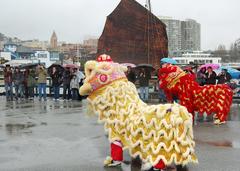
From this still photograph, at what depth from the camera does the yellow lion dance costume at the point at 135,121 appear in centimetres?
638

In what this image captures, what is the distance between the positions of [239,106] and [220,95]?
5401 millimetres

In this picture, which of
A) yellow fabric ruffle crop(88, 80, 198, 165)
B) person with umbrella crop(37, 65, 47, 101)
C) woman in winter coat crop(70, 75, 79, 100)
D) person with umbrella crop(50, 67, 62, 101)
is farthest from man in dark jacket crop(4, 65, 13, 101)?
yellow fabric ruffle crop(88, 80, 198, 165)

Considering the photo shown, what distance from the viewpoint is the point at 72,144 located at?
30.0ft

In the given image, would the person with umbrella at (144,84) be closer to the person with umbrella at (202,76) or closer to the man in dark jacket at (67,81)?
the person with umbrella at (202,76)

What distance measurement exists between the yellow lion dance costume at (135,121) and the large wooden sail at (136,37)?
28801 millimetres

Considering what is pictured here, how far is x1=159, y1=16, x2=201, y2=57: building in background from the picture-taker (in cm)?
14612

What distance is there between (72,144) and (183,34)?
149397 millimetres

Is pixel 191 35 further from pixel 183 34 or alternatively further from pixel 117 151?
pixel 117 151

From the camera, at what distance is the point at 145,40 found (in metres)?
36.4

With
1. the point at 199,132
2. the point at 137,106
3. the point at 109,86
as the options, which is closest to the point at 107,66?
the point at 109,86

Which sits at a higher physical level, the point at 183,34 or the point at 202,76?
the point at 183,34

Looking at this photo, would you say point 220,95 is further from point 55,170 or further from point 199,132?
point 55,170

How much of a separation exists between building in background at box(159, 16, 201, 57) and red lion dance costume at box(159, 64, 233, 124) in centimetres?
13111

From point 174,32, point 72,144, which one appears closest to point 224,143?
point 72,144
